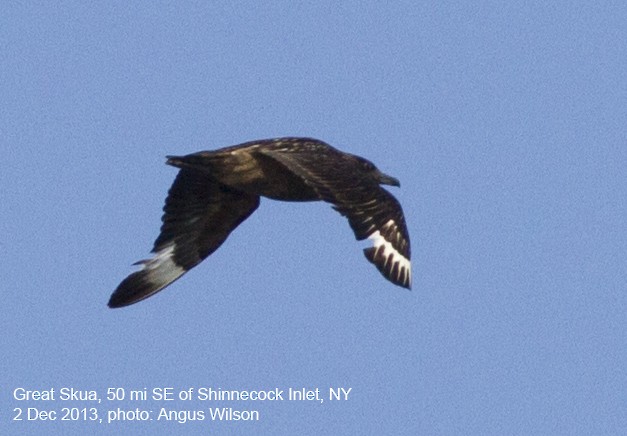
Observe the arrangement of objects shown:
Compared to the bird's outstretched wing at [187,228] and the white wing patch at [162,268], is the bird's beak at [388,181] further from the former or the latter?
the white wing patch at [162,268]

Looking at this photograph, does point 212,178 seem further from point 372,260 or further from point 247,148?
point 372,260

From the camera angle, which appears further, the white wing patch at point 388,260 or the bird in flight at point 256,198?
the bird in flight at point 256,198

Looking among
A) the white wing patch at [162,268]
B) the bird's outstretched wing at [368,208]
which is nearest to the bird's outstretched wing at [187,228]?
the white wing patch at [162,268]

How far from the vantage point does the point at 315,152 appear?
12.5 meters

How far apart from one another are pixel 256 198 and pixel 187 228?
599mm

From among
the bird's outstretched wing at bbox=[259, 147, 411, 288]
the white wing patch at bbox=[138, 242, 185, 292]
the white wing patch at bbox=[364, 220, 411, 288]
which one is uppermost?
the white wing patch at bbox=[138, 242, 185, 292]

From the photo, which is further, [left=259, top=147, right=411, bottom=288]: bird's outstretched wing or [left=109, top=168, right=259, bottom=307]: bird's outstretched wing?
[left=109, top=168, right=259, bottom=307]: bird's outstretched wing

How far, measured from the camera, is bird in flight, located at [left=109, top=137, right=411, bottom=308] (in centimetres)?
1150

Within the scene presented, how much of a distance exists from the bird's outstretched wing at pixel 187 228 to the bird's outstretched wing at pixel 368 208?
1.61 meters

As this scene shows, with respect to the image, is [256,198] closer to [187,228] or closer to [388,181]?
Answer: [187,228]

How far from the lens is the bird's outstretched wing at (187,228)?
13602mm

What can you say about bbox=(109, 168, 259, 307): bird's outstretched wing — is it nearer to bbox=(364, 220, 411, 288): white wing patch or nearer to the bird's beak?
the bird's beak

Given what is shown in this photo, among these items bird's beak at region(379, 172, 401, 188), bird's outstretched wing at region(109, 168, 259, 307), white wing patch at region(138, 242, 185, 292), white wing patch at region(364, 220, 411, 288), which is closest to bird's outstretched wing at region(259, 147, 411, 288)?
white wing patch at region(364, 220, 411, 288)

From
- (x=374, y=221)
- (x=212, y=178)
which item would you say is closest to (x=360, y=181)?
(x=374, y=221)
